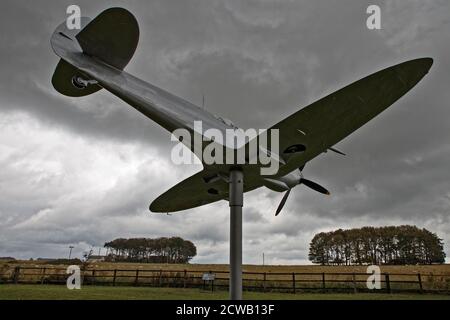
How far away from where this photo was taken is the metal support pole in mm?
6438

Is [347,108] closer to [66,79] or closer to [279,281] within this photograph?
[66,79]

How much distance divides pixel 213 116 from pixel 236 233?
2.79m

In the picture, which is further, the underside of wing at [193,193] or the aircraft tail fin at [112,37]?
the underside of wing at [193,193]

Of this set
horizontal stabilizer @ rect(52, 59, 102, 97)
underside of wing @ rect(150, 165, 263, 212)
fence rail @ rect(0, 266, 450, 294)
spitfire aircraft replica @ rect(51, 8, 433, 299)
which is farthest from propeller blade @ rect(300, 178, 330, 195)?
fence rail @ rect(0, 266, 450, 294)

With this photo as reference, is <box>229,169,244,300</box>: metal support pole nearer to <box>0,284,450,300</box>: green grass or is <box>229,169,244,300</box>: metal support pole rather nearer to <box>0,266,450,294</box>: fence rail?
<box>0,284,450,300</box>: green grass

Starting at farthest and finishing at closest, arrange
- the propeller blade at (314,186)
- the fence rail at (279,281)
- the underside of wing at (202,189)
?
the fence rail at (279,281) → the propeller blade at (314,186) → the underside of wing at (202,189)

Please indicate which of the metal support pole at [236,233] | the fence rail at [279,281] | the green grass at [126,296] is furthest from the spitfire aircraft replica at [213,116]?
A: the fence rail at [279,281]

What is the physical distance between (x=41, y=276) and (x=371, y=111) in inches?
1221

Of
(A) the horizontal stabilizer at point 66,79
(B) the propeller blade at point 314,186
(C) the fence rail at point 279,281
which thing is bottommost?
(C) the fence rail at point 279,281

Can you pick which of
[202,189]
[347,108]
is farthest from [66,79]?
[347,108]

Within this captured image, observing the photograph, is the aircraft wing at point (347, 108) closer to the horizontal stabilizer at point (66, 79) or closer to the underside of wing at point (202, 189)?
the underside of wing at point (202, 189)

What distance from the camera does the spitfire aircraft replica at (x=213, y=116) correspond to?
5773 mm

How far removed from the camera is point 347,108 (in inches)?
238
